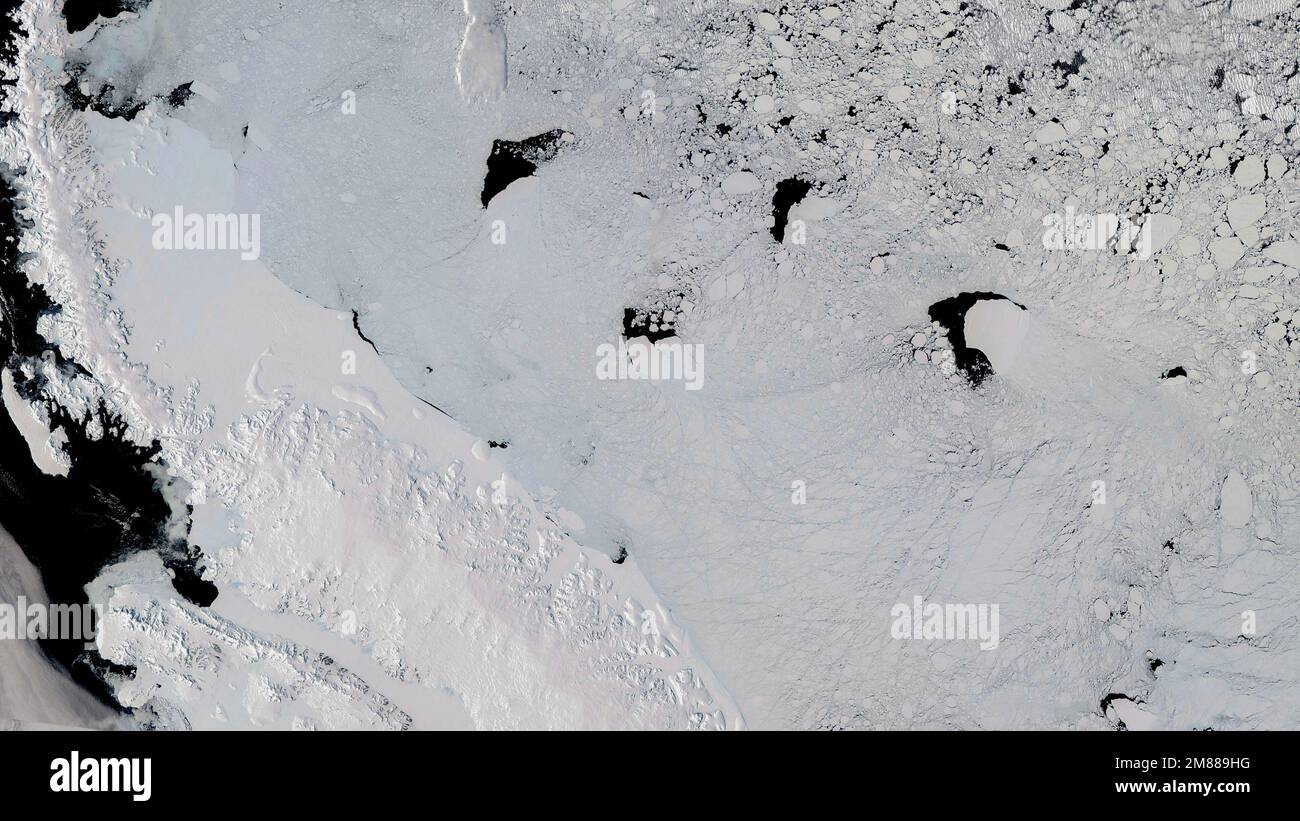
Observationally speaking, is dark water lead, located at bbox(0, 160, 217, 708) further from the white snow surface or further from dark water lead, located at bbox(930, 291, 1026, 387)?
dark water lead, located at bbox(930, 291, 1026, 387)

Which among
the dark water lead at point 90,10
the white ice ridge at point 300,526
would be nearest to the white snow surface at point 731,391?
the white ice ridge at point 300,526

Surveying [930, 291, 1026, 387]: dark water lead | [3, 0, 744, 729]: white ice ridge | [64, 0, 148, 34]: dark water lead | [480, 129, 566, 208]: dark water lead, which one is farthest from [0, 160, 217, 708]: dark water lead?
[930, 291, 1026, 387]: dark water lead

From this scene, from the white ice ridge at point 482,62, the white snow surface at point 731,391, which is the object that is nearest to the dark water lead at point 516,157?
the white snow surface at point 731,391

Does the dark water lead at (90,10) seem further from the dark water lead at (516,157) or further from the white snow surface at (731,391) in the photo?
the dark water lead at (516,157)

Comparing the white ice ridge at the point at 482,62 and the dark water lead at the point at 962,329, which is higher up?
the white ice ridge at the point at 482,62

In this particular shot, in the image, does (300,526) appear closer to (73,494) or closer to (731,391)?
(73,494)

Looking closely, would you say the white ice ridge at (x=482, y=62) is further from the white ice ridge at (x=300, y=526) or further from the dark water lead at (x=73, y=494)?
the dark water lead at (x=73, y=494)

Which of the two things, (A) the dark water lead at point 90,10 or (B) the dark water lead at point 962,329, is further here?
(A) the dark water lead at point 90,10

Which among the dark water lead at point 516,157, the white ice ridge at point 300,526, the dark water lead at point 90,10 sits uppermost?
the dark water lead at point 90,10

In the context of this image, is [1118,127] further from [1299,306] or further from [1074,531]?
[1074,531]
